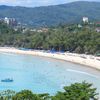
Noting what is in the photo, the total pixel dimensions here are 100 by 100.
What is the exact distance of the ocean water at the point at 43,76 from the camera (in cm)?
3601

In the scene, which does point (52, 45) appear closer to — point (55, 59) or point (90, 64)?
point (55, 59)

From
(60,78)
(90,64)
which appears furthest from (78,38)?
(60,78)

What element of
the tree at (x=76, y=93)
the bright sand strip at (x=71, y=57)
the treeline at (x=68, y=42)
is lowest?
the bright sand strip at (x=71, y=57)

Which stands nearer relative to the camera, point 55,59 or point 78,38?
point 55,59

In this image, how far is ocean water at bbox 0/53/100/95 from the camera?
36009 millimetres

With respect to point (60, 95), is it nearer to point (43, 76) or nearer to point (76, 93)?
point (76, 93)

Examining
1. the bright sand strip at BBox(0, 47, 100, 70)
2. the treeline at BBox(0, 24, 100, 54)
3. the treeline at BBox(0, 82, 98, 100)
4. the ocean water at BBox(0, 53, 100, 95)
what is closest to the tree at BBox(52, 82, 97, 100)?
the treeline at BBox(0, 82, 98, 100)

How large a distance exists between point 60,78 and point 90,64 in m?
11.1

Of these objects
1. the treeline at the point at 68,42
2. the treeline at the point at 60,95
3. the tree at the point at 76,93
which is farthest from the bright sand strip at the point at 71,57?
the treeline at the point at 60,95

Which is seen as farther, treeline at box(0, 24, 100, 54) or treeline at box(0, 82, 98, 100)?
treeline at box(0, 24, 100, 54)

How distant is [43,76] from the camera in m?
43.5

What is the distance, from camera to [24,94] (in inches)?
601

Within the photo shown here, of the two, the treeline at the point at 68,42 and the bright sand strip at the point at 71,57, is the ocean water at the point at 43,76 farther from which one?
the treeline at the point at 68,42

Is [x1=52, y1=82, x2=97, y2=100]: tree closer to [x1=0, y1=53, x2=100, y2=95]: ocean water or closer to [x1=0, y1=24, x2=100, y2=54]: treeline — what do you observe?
[x1=0, y1=53, x2=100, y2=95]: ocean water
